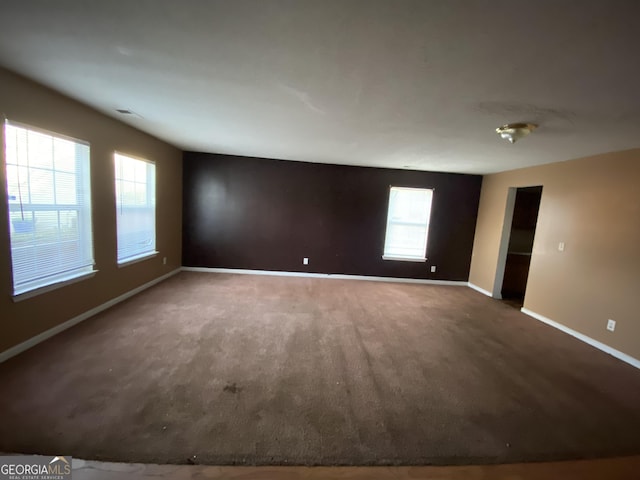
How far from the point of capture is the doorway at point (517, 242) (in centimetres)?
489

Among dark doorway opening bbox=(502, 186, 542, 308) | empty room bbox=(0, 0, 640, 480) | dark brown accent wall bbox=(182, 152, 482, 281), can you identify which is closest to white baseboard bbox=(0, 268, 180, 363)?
empty room bbox=(0, 0, 640, 480)

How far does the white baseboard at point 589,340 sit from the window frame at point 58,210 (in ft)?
19.5

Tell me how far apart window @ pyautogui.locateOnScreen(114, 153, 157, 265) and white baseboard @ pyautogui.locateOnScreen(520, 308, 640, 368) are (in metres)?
5.97

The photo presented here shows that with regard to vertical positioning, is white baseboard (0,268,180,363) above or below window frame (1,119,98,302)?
below

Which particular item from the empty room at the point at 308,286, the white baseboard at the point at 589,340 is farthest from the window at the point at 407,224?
the white baseboard at the point at 589,340

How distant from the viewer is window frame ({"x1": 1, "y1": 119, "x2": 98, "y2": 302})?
224cm

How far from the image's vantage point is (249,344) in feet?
9.24

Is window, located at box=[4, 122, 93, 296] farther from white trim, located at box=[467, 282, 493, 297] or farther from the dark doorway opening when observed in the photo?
the dark doorway opening

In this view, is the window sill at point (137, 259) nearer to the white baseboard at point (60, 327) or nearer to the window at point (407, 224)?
the white baseboard at point (60, 327)

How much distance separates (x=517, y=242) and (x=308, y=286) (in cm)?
412

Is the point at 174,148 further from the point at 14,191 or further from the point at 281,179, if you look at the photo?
the point at 14,191

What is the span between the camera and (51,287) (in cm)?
263

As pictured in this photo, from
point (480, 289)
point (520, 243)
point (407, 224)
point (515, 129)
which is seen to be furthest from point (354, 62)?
point (520, 243)

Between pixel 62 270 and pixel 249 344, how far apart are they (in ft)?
6.67
